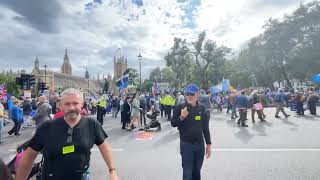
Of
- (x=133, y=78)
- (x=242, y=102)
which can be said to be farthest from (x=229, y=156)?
(x=133, y=78)

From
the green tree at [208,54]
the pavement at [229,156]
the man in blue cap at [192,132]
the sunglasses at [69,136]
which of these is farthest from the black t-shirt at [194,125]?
the green tree at [208,54]

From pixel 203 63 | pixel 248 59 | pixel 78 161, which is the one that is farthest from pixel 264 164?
pixel 248 59

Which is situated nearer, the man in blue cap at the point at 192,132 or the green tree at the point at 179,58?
the man in blue cap at the point at 192,132

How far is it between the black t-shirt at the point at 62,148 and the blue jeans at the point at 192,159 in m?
2.03

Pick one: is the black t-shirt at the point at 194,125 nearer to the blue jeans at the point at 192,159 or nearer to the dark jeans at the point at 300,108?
the blue jeans at the point at 192,159

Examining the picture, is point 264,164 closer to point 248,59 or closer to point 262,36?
point 262,36

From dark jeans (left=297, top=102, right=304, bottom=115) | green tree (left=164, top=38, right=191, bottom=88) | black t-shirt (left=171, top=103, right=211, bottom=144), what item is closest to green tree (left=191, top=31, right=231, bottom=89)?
green tree (left=164, top=38, right=191, bottom=88)

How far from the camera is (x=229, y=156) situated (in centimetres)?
848

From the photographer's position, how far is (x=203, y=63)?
4972cm

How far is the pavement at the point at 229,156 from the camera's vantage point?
6633mm

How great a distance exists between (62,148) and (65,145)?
0.13ft

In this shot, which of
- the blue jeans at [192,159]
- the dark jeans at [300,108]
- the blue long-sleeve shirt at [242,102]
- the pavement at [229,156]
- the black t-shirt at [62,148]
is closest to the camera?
the black t-shirt at [62,148]

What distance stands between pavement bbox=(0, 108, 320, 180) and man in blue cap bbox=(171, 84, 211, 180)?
Answer: 5.69 ft

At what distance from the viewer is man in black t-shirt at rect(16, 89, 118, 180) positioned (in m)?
2.98
